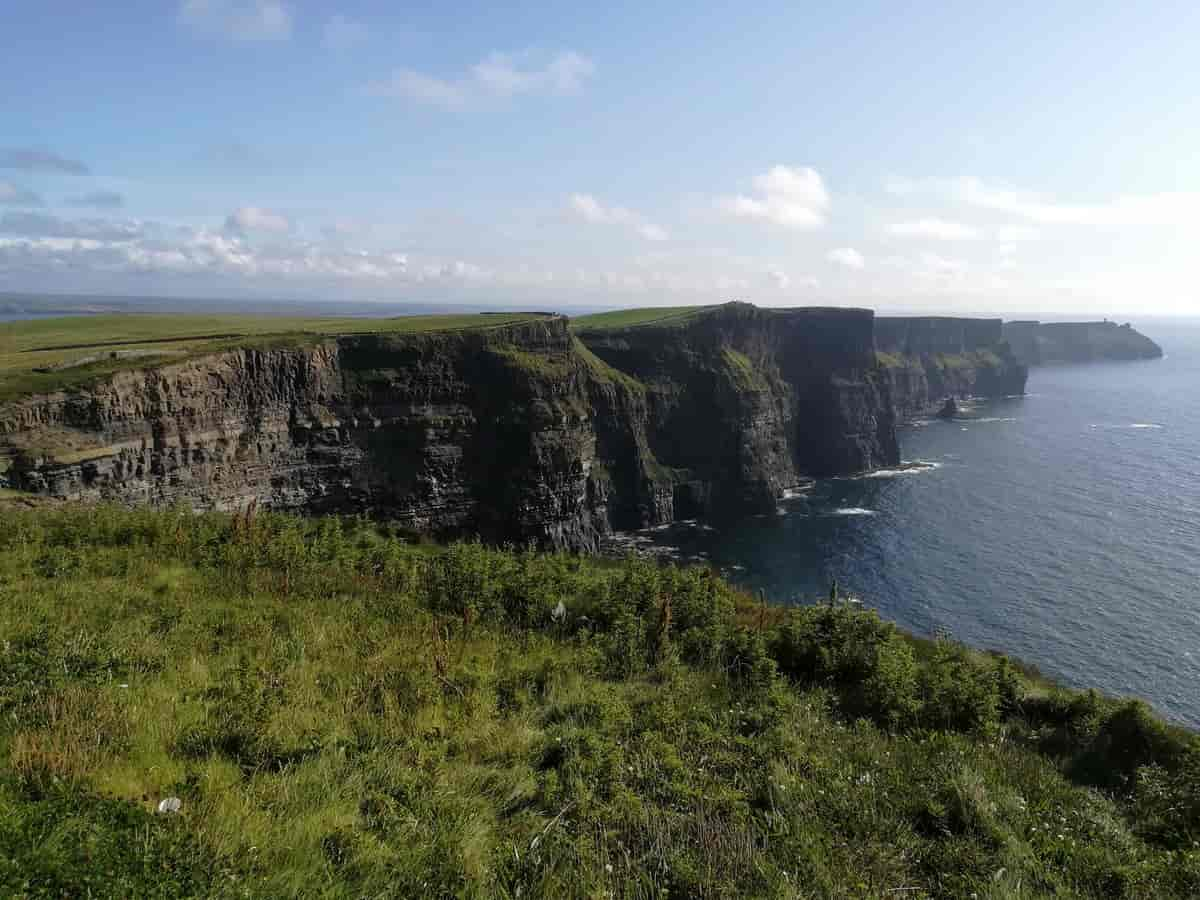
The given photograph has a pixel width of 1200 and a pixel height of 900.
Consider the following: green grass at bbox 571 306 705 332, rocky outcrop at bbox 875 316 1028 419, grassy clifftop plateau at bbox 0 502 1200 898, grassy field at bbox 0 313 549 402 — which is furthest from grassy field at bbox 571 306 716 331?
grassy clifftop plateau at bbox 0 502 1200 898

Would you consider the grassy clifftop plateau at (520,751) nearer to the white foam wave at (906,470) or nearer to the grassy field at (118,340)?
the grassy field at (118,340)

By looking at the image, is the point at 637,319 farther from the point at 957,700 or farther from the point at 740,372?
the point at 957,700

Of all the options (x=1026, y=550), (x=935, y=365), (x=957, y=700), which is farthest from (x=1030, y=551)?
(x=935, y=365)

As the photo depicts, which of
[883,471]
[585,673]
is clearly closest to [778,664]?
[585,673]

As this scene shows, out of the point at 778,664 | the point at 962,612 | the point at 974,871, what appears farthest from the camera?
the point at 962,612

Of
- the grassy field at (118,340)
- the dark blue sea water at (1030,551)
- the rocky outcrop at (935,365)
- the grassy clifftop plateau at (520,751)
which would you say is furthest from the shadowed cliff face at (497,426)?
the rocky outcrop at (935,365)

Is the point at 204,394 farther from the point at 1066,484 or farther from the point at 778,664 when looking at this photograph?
the point at 1066,484

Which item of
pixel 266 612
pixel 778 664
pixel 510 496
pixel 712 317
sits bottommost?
pixel 510 496

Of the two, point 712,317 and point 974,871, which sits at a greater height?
point 712,317
